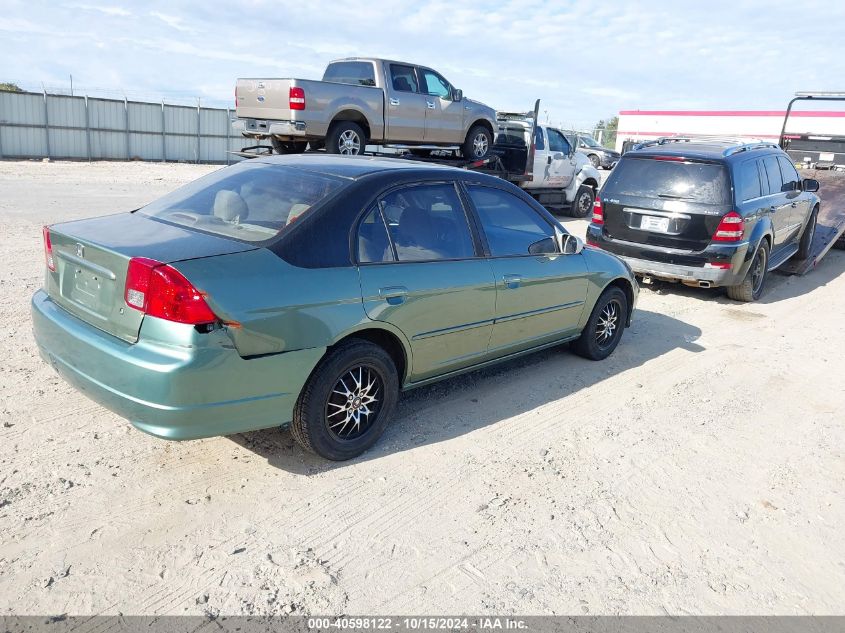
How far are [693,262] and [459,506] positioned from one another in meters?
5.64

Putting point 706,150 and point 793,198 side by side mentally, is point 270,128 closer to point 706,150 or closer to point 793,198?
point 706,150

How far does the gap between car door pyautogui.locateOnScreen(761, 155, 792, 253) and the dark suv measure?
2cm

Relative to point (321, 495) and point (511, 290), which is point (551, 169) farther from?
point (321, 495)

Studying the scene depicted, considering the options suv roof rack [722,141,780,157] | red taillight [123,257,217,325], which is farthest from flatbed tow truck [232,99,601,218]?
red taillight [123,257,217,325]

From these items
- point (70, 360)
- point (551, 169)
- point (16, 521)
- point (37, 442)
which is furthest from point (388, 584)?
point (551, 169)

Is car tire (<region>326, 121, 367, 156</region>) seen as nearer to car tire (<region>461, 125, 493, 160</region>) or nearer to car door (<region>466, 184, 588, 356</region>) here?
car tire (<region>461, 125, 493, 160</region>)

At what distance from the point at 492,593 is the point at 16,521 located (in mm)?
2233

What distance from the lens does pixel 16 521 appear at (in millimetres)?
3160

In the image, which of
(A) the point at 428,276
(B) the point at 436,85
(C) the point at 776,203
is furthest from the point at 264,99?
(A) the point at 428,276

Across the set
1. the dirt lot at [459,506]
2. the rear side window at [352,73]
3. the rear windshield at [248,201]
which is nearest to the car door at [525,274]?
the dirt lot at [459,506]

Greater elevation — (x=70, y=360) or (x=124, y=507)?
(x=70, y=360)

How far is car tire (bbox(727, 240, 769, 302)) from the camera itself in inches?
332

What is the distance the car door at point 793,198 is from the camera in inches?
368

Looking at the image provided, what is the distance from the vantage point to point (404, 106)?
12.5 metres
